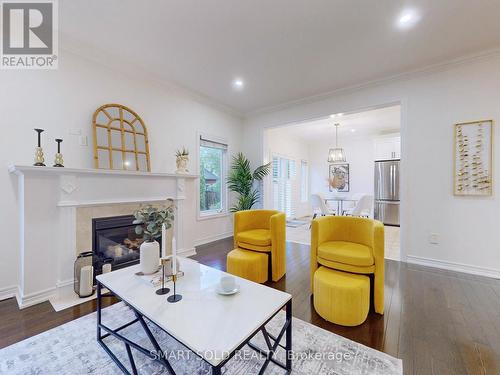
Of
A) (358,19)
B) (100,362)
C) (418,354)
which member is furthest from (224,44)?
(418,354)

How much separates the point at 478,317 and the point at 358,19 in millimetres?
3048

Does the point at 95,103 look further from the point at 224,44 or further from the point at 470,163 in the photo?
the point at 470,163

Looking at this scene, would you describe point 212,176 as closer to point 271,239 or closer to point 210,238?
point 210,238

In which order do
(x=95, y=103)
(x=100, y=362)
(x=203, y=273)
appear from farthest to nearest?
1. (x=95, y=103)
2. (x=203, y=273)
3. (x=100, y=362)

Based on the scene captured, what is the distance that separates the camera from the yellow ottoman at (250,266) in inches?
97.4

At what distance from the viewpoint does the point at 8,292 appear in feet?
7.36

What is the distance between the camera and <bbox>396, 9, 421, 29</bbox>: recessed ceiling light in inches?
84.1

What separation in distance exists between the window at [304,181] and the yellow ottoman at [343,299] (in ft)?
19.9

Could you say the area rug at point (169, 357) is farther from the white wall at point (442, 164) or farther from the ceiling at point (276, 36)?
the ceiling at point (276, 36)

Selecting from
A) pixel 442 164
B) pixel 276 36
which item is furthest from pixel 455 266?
pixel 276 36

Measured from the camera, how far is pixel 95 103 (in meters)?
2.86

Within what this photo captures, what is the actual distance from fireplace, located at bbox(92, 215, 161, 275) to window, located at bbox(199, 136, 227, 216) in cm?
154

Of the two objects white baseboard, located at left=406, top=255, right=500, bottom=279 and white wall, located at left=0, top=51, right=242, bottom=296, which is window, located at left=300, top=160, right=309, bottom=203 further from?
white wall, located at left=0, top=51, right=242, bottom=296

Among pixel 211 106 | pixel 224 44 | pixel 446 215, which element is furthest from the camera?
pixel 211 106
